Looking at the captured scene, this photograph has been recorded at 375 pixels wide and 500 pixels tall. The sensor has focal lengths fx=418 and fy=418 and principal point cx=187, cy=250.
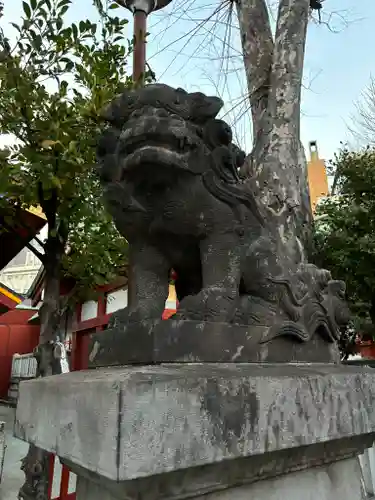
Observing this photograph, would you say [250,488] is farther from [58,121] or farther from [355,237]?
[355,237]

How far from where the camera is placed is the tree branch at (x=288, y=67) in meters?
2.55

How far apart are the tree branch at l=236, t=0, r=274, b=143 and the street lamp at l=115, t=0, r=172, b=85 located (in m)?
0.75

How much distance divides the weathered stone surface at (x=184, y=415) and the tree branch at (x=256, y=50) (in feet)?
6.32

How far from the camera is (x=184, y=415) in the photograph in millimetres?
860

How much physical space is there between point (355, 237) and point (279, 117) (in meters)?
2.07

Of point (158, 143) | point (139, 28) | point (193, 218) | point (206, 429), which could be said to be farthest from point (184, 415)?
point (139, 28)

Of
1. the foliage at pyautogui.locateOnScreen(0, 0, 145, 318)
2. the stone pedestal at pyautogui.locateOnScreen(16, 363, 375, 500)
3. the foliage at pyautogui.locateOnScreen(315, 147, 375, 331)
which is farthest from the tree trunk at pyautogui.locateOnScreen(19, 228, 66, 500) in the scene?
the foliage at pyautogui.locateOnScreen(315, 147, 375, 331)

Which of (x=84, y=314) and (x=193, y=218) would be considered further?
(x=84, y=314)

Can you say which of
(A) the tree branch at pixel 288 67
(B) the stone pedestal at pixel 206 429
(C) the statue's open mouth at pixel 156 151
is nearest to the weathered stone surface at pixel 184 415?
(B) the stone pedestal at pixel 206 429

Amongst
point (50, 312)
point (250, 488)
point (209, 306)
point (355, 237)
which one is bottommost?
point (250, 488)

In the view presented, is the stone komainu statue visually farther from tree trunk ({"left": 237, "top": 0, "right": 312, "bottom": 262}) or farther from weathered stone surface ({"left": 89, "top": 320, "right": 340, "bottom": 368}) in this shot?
tree trunk ({"left": 237, "top": 0, "right": 312, "bottom": 262})

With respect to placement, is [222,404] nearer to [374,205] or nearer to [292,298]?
[292,298]

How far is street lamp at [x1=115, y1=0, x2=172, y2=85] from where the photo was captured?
2760mm

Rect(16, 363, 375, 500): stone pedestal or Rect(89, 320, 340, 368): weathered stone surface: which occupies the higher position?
Rect(89, 320, 340, 368): weathered stone surface
